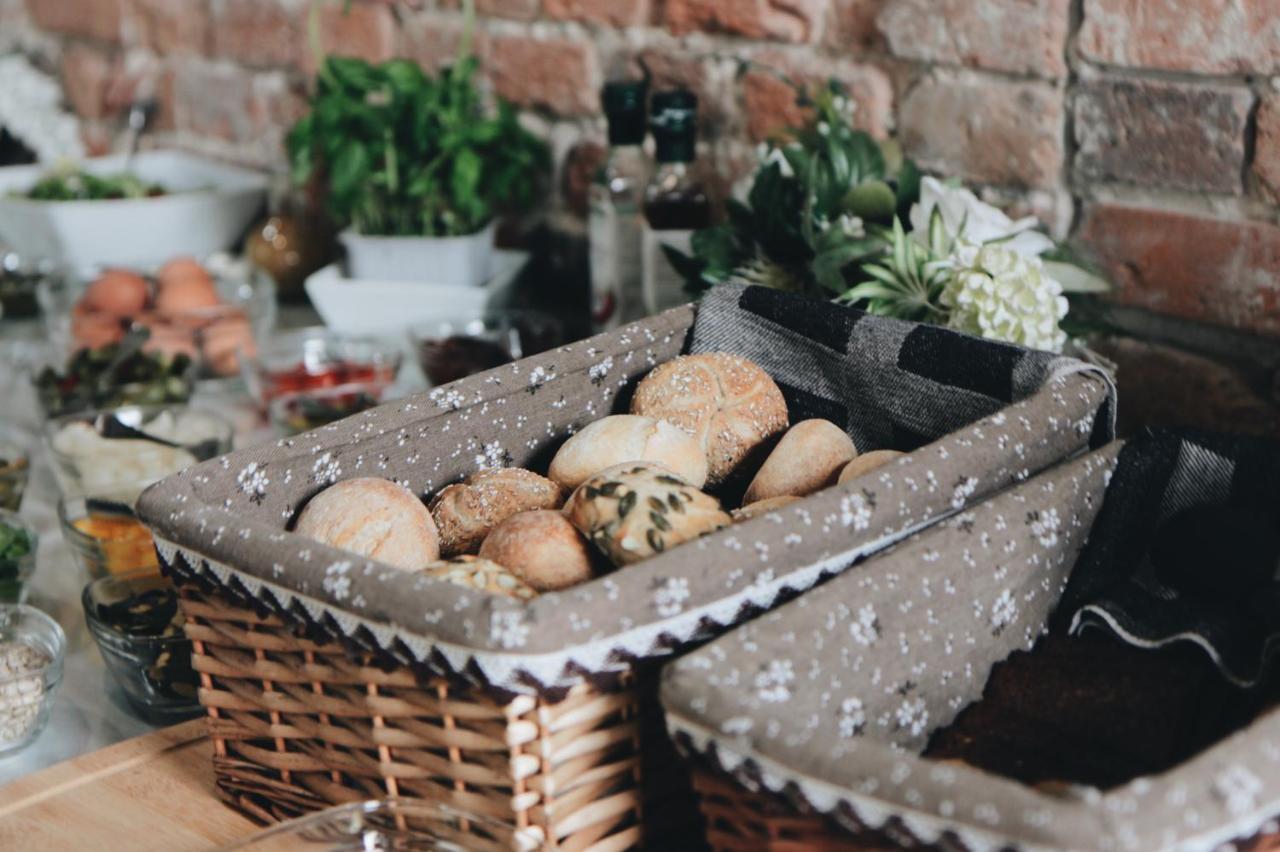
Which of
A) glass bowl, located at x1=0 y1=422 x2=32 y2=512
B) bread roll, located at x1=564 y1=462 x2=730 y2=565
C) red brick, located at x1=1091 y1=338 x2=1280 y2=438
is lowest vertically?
glass bowl, located at x1=0 y1=422 x2=32 y2=512

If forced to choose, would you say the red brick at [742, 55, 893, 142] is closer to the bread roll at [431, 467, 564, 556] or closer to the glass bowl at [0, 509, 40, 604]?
the bread roll at [431, 467, 564, 556]

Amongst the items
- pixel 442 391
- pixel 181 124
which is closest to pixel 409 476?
pixel 442 391

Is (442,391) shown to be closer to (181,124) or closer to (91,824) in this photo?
(91,824)

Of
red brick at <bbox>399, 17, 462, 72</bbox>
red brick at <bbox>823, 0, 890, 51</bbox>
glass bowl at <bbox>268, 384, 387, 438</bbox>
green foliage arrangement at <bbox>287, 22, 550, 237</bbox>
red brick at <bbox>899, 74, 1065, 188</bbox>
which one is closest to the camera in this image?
red brick at <bbox>899, 74, 1065, 188</bbox>

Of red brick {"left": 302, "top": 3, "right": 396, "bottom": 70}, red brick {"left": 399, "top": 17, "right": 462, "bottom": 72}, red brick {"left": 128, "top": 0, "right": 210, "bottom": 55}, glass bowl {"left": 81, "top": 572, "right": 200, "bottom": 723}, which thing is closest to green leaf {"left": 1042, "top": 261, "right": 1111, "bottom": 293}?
glass bowl {"left": 81, "top": 572, "right": 200, "bottom": 723}

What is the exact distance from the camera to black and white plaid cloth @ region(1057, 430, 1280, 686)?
2.14ft

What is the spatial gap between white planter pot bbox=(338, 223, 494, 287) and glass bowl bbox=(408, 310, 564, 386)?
3.4 inches

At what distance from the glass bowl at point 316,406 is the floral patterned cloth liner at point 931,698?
0.73 meters

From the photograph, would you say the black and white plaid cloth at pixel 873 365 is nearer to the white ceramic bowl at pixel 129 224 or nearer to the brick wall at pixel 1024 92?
the brick wall at pixel 1024 92

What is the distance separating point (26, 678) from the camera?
2.68 feet

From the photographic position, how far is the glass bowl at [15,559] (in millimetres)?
978

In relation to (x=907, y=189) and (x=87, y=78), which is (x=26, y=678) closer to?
(x=907, y=189)

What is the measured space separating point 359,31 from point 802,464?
1.11 meters

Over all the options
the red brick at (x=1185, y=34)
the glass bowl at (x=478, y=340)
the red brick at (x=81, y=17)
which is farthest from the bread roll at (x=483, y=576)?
the red brick at (x=81, y=17)
